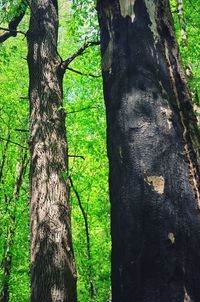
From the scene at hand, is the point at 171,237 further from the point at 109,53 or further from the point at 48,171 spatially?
the point at 48,171

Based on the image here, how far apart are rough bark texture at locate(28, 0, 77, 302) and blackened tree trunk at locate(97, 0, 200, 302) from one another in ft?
8.15

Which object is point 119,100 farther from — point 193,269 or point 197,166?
point 193,269

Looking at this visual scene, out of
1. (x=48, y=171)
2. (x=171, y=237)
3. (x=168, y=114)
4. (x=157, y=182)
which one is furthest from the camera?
(x=48, y=171)

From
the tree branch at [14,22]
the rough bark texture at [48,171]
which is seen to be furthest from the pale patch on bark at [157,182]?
the tree branch at [14,22]

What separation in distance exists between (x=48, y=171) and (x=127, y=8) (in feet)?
11.0

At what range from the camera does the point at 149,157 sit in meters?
1.82

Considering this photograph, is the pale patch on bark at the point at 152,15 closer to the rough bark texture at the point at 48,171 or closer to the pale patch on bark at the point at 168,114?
the pale patch on bark at the point at 168,114

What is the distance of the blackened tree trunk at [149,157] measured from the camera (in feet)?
5.24

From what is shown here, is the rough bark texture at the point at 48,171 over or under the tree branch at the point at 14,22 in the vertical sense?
under

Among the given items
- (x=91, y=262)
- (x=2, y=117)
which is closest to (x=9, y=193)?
(x=2, y=117)

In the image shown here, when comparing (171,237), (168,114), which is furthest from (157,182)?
(168,114)

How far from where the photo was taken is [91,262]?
1831 cm

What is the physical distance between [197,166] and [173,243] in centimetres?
→ 50

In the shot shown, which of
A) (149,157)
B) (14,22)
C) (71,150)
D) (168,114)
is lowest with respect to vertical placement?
(149,157)
